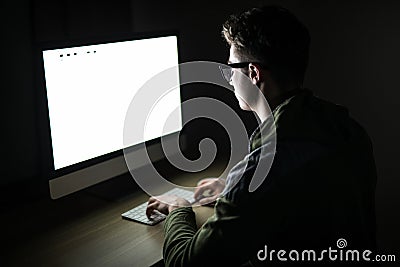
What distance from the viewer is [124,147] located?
65.6 inches

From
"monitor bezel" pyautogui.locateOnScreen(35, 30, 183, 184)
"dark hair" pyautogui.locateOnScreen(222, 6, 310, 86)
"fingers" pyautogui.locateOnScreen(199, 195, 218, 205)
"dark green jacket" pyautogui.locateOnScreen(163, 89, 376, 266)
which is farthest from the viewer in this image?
"fingers" pyautogui.locateOnScreen(199, 195, 218, 205)

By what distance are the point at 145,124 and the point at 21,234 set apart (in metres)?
0.53

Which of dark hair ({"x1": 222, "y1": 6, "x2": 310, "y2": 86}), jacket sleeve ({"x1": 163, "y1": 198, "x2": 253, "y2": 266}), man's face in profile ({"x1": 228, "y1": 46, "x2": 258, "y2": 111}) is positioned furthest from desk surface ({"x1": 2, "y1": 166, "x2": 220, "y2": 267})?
dark hair ({"x1": 222, "y1": 6, "x2": 310, "y2": 86})

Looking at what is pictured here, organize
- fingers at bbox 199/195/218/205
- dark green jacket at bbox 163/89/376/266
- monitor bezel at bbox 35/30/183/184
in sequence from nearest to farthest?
1. dark green jacket at bbox 163/89/376/266
2. monitor bezel at bbox 35/30/183/184
3. fingers at bbox 199/195/218/205

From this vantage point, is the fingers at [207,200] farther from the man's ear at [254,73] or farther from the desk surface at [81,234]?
the man's ear at [254,73]

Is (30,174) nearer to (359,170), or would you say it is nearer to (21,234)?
(21,234)

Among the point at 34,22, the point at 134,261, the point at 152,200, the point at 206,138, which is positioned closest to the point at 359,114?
the point at 206,138

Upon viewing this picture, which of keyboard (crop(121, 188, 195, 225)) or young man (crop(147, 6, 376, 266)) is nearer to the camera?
young man (crop(147, 6, 376, 266))

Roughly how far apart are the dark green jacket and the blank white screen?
20.2 inches

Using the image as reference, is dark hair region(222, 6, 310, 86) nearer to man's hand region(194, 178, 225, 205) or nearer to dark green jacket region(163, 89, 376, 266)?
dark green jacket region(163, 89, 376, 266)

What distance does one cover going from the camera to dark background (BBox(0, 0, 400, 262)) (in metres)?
1.60

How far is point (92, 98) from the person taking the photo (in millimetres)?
1548

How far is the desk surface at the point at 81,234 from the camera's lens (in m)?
1.26

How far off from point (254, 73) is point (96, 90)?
21.1 inches
